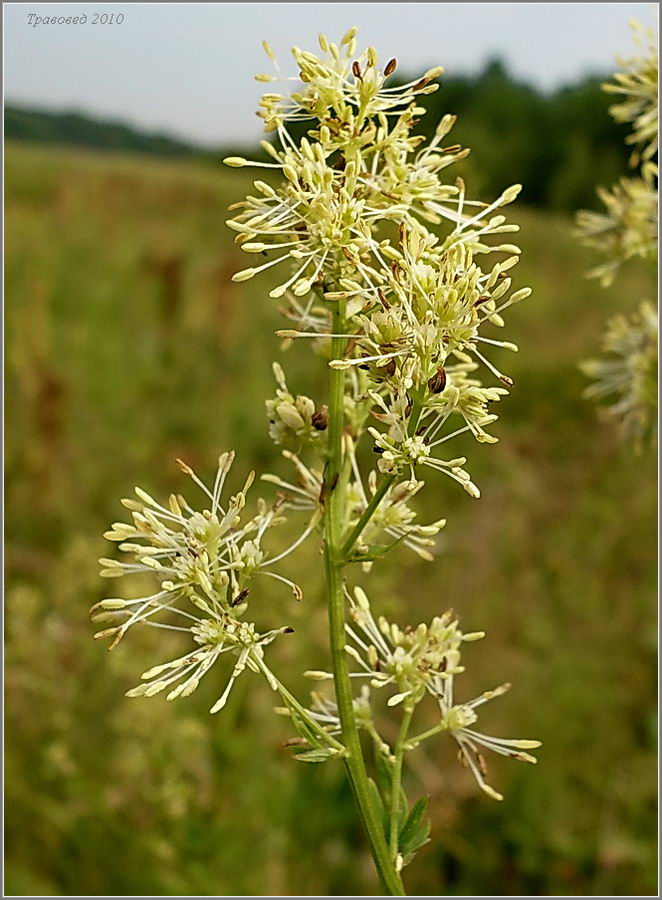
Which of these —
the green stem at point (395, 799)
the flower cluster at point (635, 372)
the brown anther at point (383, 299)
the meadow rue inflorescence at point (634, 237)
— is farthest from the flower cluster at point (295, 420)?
the flower cluster at point (635, 372)

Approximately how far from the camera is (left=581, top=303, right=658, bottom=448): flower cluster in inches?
104

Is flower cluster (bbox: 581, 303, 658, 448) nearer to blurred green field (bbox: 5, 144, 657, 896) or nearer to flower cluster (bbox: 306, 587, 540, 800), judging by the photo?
blurred green field (bbox: 5, 144, 657, 896)

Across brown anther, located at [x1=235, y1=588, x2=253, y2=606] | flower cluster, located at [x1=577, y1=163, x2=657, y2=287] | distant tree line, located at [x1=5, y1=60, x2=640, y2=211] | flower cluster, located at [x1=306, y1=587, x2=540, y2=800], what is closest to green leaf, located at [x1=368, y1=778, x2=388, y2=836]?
flower cluster, located at [x1=306, y1=587, x2=540, y2=800]

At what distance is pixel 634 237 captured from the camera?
2520 mm

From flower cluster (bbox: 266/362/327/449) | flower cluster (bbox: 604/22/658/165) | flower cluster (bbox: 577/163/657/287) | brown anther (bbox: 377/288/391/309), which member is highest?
flower cluster (bbox: 604/22/658/165)

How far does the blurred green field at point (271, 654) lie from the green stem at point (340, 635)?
1.63 metres

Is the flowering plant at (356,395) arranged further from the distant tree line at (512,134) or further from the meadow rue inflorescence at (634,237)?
the distant tree line at (512,134)

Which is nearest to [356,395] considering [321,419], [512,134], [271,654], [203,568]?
[321,419]

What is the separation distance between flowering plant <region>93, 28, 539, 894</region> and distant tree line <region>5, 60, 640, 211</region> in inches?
46.8

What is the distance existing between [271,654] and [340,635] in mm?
2595

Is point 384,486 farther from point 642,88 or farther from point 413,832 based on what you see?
point 642,88

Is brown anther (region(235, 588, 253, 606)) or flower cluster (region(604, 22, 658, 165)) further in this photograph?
flower cluster (region(604, 22, 658, 165))

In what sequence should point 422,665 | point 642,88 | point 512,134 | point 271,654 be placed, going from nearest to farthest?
point 422,665
point 642,88
point 271,654
point 512,134

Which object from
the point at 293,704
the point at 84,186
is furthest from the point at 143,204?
the point at 293,704
